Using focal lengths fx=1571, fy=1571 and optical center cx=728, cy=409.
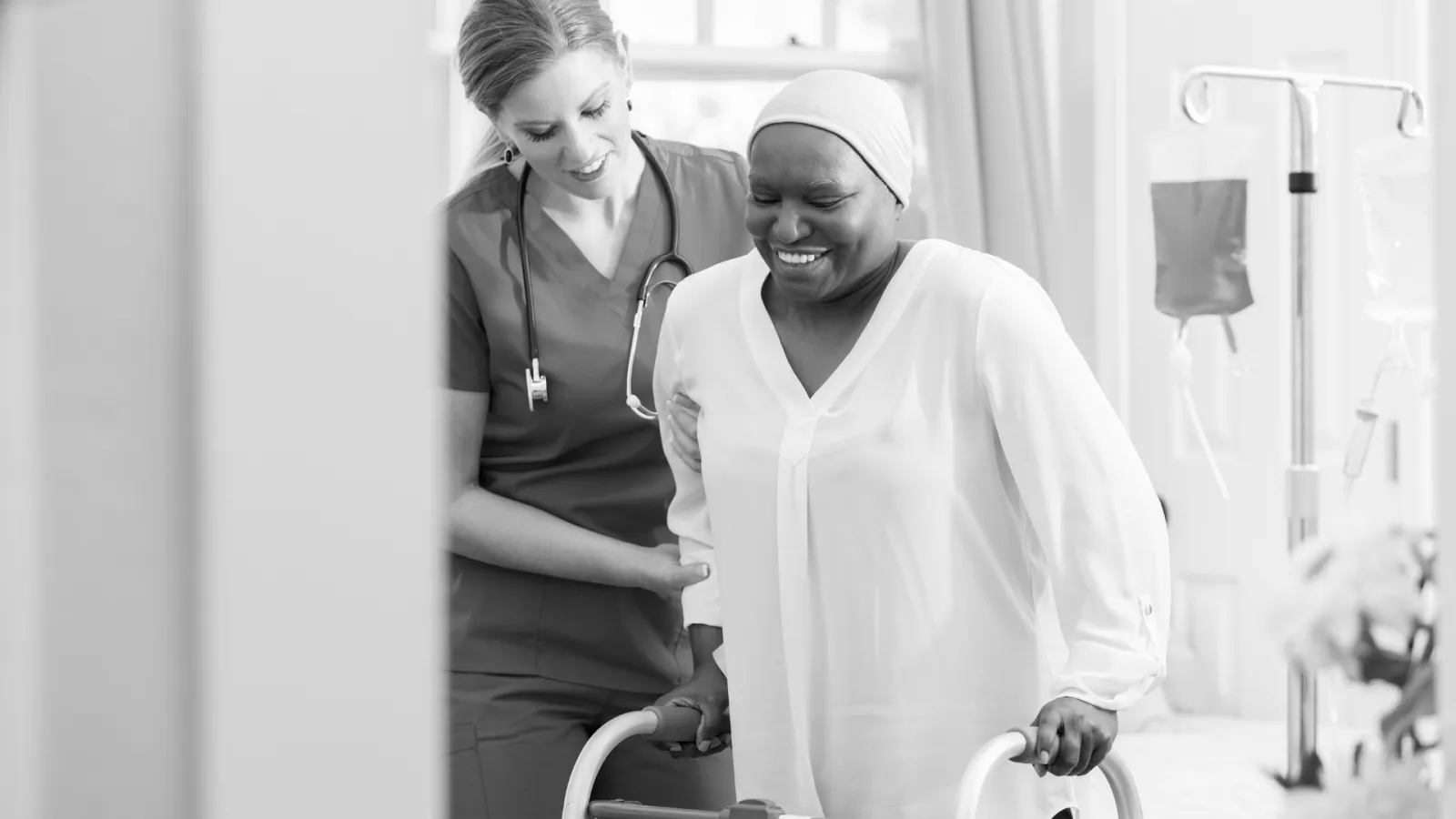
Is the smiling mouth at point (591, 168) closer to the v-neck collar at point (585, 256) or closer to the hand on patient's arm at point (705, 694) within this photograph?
the v-neck collar at point (585, 256)

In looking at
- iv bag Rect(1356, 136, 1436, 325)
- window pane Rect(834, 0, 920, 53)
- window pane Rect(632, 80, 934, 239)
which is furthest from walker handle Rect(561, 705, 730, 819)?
window pane Rect(834, 0, 920, 53)

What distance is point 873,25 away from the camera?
347cm

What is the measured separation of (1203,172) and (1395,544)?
1763 mm

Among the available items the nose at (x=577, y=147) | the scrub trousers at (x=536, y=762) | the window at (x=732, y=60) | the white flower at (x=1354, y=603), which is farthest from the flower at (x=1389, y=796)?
the window at (x=732, y=60)

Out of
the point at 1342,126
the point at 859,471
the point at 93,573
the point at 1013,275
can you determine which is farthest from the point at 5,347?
the point at 1342,126

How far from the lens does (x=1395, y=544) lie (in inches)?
36.1

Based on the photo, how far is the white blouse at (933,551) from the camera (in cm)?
141

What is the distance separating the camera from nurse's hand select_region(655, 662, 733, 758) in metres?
1.66

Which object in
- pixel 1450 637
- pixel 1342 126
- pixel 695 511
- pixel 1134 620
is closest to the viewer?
pixel 1450 637

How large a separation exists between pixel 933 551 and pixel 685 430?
0.34 metres

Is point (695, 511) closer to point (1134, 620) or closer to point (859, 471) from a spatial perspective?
point (859, 471)

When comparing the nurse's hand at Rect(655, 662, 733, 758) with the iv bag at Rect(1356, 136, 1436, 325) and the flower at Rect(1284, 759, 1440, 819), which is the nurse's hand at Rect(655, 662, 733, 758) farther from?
the iv bag at Rect(1356, 136, 1436, 325)

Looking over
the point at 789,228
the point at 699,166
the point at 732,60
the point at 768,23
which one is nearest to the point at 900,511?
the point at 789,228

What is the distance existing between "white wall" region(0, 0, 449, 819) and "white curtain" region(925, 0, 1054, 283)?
2461 mm
